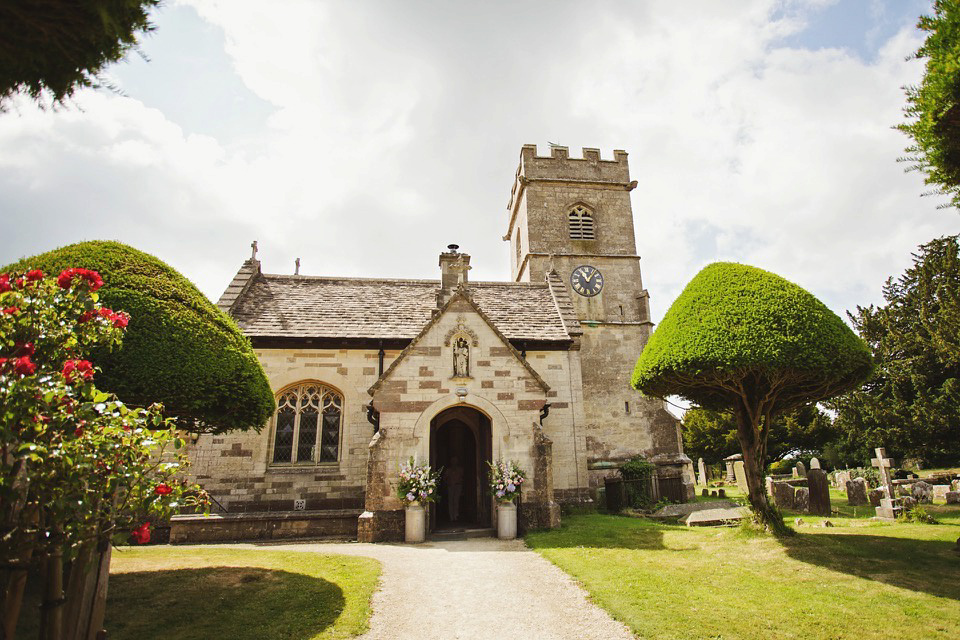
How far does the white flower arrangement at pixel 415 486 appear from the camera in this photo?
40.8ft

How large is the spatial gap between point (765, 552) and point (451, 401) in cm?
780

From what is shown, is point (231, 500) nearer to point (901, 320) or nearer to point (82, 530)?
point (82, 530)

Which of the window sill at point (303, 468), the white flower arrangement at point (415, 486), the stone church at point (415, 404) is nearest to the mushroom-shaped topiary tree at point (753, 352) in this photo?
the stone church at point (415, 404)

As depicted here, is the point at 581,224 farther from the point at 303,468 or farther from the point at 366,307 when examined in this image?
the point at 303,468

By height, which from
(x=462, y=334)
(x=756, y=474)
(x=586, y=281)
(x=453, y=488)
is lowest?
(x=453, y=488)

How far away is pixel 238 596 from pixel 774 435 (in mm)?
44153

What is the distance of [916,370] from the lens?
27.9 m

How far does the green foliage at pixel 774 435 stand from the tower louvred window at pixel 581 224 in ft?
54.9

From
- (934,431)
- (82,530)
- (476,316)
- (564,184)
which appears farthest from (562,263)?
(82,530)

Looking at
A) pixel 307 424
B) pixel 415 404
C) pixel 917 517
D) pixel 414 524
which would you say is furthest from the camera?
pixel 307 424

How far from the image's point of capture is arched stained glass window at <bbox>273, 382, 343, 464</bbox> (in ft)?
52.9

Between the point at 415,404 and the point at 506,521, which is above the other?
the point at 415,404

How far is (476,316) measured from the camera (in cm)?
1457

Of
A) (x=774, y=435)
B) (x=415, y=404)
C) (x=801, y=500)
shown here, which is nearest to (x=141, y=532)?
(x=415, y=404)
